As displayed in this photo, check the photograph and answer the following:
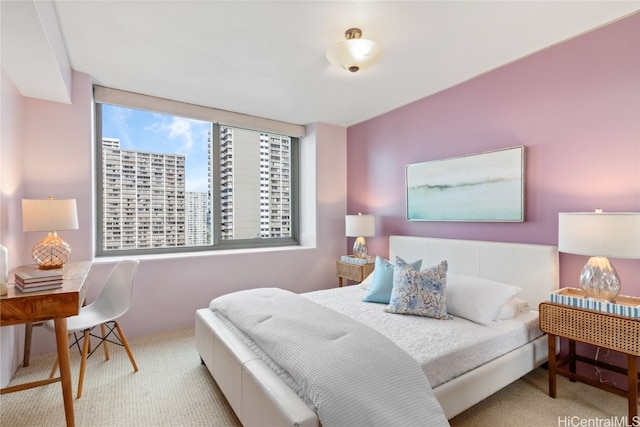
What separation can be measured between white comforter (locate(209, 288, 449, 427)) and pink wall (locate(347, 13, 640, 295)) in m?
1.77

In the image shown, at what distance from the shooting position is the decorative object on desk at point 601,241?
1.74 m

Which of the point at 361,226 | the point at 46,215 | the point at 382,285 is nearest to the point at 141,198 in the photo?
the point at 46,215

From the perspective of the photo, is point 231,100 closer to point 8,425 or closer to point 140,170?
point 140,170

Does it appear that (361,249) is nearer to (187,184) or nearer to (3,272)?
(187,184)

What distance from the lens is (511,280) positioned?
8.41 ft

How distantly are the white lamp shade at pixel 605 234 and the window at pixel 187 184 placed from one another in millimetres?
3364

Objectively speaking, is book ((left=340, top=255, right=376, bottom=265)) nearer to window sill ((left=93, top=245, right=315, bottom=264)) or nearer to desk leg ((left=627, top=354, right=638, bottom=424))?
window sill ((left=93, top=245, right=315, bottom=264))

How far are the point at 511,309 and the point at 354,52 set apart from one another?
7.07ft

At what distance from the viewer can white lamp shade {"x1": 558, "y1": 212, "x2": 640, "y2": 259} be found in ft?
5.67

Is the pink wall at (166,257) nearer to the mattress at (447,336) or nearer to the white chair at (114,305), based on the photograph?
the white chair at (114,305)

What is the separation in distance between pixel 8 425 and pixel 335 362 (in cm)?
199

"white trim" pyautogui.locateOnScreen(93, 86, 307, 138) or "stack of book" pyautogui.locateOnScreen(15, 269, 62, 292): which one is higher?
"white trim" pyautogui.locateOnScreen(93, 86, 307, 138)

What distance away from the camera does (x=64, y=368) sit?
69.2 inches

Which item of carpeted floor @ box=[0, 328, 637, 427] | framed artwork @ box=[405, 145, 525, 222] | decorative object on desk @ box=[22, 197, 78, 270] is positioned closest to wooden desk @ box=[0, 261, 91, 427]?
carpeted floor @ box=[0, 328, 637, 427]
